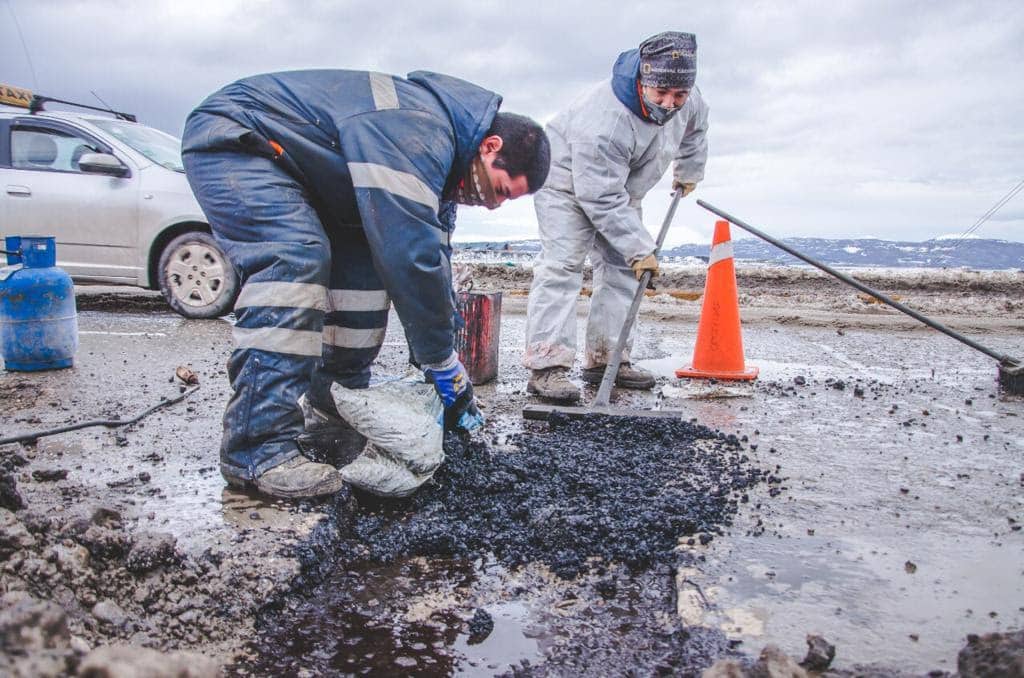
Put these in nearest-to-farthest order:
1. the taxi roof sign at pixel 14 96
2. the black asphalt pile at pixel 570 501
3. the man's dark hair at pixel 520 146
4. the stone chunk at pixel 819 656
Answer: the stone chunk at pixel 819 656, the black asphalt pile at pixel 570 501, the man's dark hair at pixel 520 146, the taxi roof sign at pixel 14 96

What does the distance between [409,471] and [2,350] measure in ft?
10.9

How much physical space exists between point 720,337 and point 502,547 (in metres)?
3.10

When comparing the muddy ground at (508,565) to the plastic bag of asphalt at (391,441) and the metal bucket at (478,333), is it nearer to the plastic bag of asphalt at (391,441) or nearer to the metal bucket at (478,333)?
the plastic bag of asphalt at (391,441)

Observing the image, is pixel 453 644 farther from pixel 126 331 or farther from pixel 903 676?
pixel 126 331

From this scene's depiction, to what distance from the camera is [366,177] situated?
2477 millimetres

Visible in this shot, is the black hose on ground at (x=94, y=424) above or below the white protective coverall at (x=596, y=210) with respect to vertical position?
below

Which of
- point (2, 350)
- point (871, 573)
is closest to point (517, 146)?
point (871, 573)

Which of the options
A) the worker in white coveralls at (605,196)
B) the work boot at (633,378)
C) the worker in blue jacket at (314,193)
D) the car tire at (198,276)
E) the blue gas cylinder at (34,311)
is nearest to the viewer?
the worker in blue jacket at (314,193)

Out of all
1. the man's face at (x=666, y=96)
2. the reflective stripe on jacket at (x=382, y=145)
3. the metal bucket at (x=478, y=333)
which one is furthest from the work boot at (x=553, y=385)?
the man's face at (x=666, y=96)

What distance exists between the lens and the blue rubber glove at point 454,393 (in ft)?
9.94

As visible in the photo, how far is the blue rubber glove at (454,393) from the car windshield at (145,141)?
4821 mm

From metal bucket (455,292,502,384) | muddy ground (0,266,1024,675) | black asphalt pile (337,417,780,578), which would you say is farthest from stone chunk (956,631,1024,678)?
metal bucket (455,292,502,384)

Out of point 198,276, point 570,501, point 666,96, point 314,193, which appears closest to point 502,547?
point 570,501

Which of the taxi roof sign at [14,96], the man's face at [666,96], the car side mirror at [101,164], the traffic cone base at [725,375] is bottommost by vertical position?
the traffic cone base at [725,375]
